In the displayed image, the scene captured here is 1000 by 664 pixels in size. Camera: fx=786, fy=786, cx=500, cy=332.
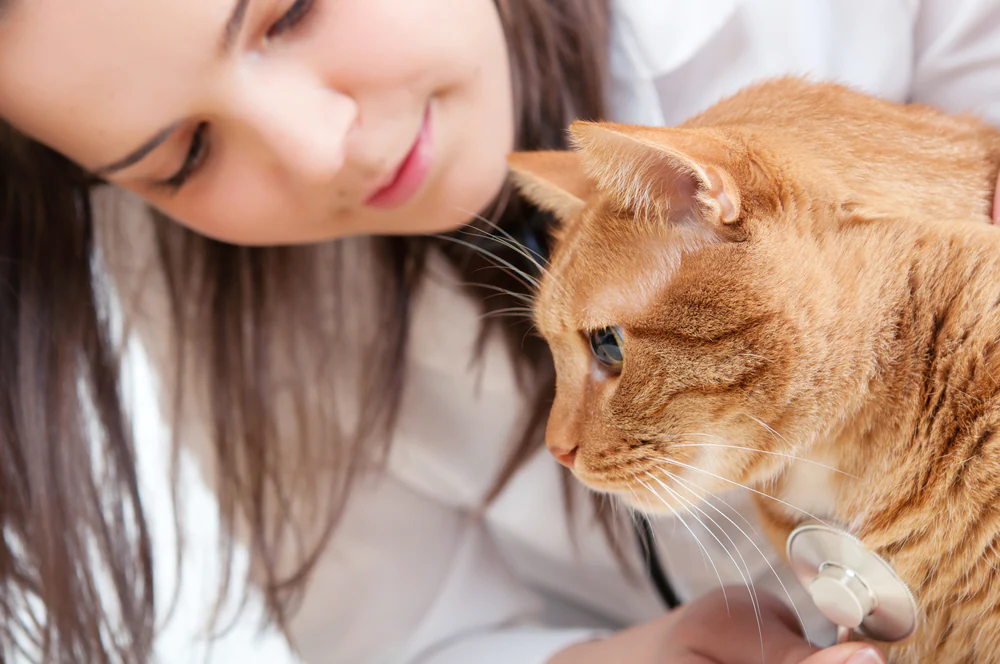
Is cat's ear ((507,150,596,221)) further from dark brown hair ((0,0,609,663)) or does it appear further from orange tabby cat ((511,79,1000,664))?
dark brown hair ((0,0,609,663))

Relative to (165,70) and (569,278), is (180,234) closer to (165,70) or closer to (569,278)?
(165,70)

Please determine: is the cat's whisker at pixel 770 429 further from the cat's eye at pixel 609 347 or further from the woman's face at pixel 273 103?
the woman's face at pixel 273 103

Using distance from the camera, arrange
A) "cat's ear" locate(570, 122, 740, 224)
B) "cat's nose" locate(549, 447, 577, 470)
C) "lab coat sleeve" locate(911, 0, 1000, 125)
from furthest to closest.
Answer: "lab coat sleeve" locate(911, 0, 1000, 125)
"cat's nose" locate(549, 447, 577, 470)
"cat's ear" locate(570, 122, 740, 224)

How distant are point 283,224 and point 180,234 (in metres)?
0.35

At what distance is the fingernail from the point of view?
1.84 feet

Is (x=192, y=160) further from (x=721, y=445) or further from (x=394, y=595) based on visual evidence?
(x=394, y=595)

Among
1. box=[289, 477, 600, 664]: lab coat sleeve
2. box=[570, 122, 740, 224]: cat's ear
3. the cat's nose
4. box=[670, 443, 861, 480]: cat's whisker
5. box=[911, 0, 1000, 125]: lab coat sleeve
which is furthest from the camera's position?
box=[289, 477, 600, 664]: lab coat sleeve

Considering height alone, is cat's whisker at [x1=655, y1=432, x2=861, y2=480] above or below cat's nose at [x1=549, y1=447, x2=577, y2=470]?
above

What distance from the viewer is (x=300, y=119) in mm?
702

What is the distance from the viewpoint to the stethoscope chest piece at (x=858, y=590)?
60cm

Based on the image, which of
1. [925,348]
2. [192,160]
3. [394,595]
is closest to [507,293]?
[192,160]

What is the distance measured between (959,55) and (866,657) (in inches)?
29.0

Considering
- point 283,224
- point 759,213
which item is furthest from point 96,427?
point 759,213

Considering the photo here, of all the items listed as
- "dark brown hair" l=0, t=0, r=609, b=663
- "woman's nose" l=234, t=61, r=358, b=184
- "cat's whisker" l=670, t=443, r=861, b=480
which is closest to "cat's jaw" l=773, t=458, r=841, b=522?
"cat's whisker" l=670, t=443, r=861, b=480
